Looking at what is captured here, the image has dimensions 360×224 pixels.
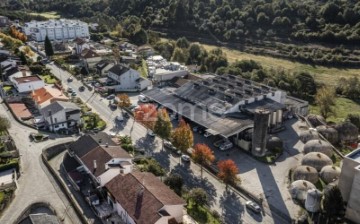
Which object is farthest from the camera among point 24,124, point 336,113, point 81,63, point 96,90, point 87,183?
point 81,63

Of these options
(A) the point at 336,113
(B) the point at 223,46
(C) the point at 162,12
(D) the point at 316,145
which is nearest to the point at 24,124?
(D) the point at 316,145

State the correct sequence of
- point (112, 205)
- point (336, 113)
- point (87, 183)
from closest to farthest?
point (112, 205), point (87, 183), point (336, 113)

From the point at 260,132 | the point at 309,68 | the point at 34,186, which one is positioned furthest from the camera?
the point at 309,68

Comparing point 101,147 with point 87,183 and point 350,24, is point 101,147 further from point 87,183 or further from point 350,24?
point 350,24

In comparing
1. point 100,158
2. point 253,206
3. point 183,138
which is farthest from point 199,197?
point 100,158

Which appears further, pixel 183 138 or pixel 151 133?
pixel 151 133

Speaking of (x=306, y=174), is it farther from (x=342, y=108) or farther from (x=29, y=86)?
(x=29, y=86)
